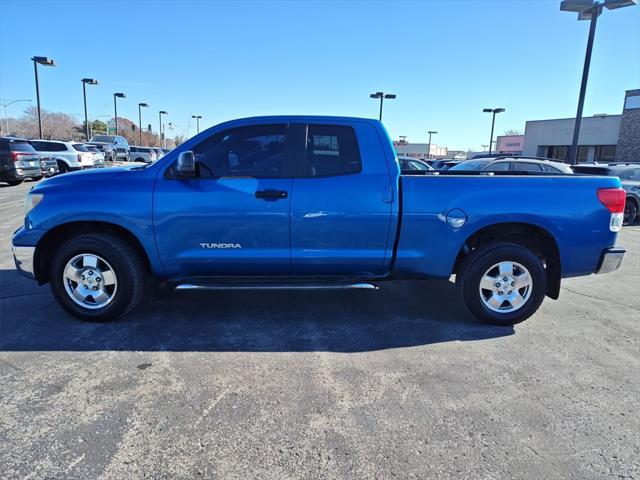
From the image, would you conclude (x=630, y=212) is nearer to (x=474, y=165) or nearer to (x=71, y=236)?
(x=474, y=165)

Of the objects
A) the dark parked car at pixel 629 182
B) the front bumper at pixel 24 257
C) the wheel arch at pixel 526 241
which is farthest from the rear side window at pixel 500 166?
the front bumper at pixel 24 257

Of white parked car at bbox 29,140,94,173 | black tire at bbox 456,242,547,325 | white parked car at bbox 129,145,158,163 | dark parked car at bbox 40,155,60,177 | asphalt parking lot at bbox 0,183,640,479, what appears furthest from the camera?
white parked car at bbox 129,145,158,163

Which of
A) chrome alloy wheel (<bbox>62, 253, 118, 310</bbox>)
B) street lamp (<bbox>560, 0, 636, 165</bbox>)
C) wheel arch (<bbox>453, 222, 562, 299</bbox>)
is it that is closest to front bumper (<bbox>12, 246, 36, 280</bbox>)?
chrome alloy wheel (<bbox>62, 253, 118, 310</bbox>)

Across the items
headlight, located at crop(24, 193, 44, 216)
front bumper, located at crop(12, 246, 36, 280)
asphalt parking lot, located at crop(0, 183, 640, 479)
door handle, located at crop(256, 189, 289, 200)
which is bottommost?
asphalt parking lot, located at crop(0, 183, 640, 479)

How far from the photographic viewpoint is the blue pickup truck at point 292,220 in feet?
13.0

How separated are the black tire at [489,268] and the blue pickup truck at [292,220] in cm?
1

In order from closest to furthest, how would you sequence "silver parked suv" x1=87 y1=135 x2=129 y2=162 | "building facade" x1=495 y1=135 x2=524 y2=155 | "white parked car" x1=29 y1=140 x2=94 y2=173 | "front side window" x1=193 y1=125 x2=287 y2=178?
"front side window" x1=193 y1=125 x2=287 y2=178, "white parked car" x1=29 y1=140 x2=94 y2=173, "silver parked suv" x1=87 y1=135 x2=129 y2=162, "building facade" x1=495 y1=135 x2=524 y2=155

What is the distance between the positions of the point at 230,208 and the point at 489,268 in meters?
2.49

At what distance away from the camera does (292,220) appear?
398 cm

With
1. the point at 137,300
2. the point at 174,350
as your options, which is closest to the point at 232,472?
the point at 174,350

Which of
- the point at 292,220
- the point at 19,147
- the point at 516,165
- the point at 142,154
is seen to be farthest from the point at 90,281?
the point at 142,154

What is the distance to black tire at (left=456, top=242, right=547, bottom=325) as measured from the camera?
13.7 ft

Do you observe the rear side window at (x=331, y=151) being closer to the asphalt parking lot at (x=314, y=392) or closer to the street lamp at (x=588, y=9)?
the asphalt parking lot at (x=314, y=392)

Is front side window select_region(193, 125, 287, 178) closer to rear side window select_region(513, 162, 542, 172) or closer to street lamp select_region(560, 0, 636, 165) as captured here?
rear side window select_region(513, 162, 542, 172)
